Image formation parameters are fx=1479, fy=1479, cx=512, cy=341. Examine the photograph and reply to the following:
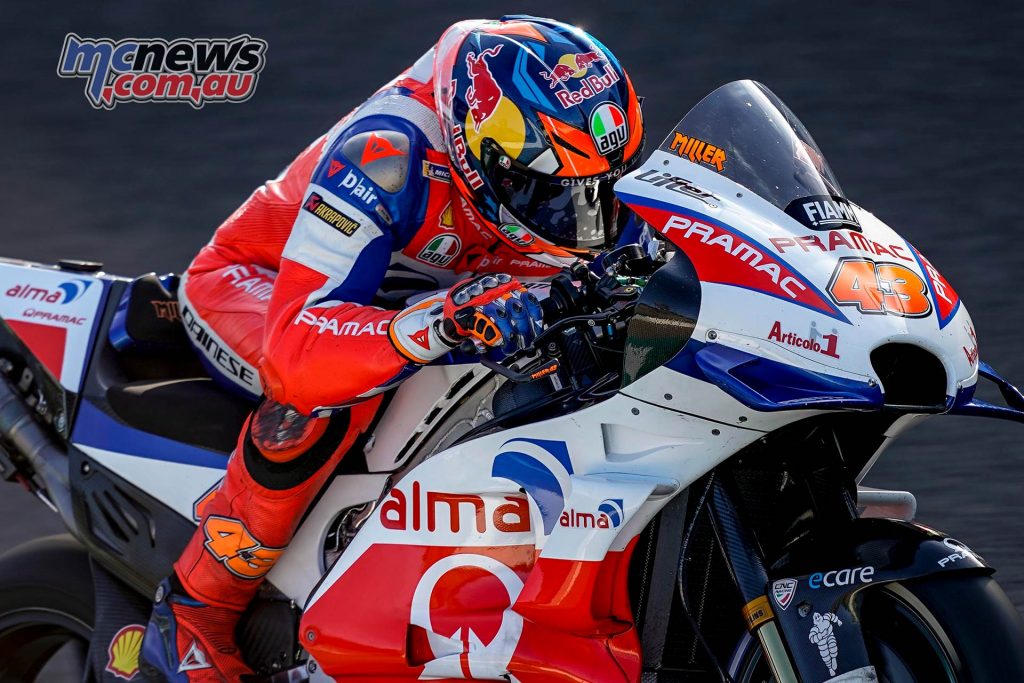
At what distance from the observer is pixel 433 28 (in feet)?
23.1

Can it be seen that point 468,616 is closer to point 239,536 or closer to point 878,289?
point 239,536

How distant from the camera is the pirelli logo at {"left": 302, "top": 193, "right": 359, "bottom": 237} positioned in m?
3.20

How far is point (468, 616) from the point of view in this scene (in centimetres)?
313

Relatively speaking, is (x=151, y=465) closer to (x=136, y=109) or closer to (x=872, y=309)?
(x=872, y=309)

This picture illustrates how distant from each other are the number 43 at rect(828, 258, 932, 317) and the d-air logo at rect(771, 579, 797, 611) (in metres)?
0.54

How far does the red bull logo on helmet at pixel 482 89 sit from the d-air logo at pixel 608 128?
0.22 meters

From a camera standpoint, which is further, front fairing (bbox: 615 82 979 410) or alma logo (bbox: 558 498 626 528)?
alma logo (bbox: 558 498 626 528)

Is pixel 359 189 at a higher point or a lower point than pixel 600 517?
higher

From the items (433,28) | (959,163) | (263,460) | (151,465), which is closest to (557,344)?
(263,460)

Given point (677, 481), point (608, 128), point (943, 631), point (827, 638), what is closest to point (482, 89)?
point (608, 128)

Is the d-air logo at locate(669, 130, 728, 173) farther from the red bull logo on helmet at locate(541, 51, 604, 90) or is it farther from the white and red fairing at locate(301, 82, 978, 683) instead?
the red bull logo on helmet at locate(541, 51, 604, 90)

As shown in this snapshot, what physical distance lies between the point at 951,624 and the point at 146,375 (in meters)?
2.30

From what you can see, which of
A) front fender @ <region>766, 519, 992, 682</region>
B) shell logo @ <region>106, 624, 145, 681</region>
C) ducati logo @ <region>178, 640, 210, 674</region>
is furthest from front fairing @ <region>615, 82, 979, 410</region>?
shell logo @ <region>106, 624, 145, 681</region>

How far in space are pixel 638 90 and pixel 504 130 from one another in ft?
11.4
